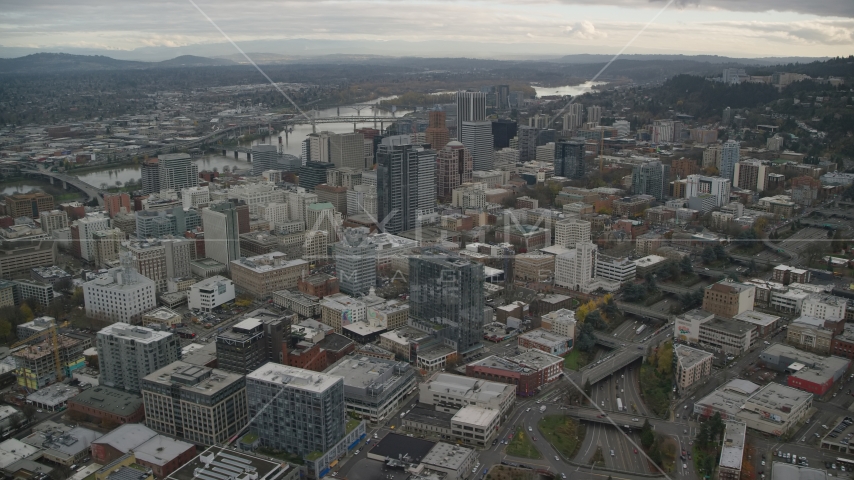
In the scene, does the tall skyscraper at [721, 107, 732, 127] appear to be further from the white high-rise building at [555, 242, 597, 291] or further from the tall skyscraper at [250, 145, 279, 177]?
the white high-rise building at [555, 242, 597, 291]

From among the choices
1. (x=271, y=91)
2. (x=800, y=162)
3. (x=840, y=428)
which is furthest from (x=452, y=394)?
(x=271, y=91)

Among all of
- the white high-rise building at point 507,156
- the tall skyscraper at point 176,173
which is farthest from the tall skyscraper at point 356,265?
the white high-rise building at point 507,156

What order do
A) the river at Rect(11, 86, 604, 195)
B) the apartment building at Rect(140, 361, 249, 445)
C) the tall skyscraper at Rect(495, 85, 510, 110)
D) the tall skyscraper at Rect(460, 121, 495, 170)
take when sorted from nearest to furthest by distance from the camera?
the apartment building at Rect(140, 361, 249, 445) → the river at Rect(11, 86, 604, 195) → the tall skyscraper at Rect(460, 121, 495, 170) → the tall skyscraper at Rect(495, 85, 510, 110)

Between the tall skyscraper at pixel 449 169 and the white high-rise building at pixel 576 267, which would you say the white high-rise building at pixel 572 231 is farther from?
the tall skyscraper at pixel 449 169

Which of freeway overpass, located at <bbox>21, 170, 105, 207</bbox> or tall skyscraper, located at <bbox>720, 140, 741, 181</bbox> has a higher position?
tall skyscraper, located at <bbox>720, 140, 741, 181</bbox>

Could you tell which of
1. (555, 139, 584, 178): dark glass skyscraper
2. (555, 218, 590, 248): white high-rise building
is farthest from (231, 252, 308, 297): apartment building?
(555, 139, 584, 178): dark glass skyscraper
